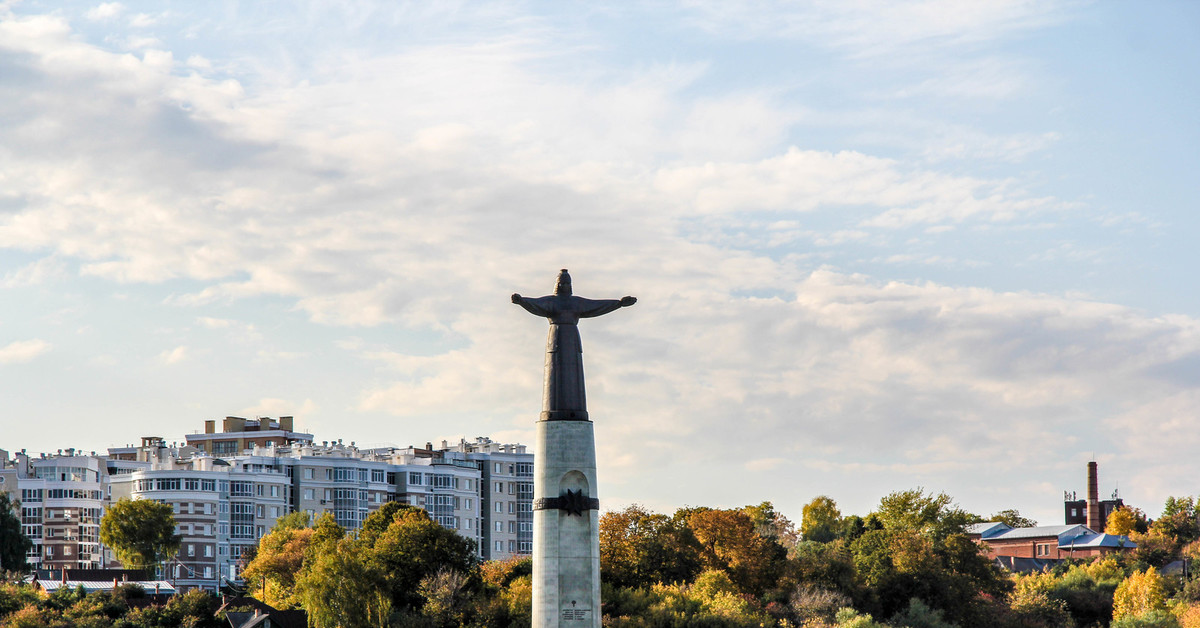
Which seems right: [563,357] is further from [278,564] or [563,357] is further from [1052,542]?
[1052,542]

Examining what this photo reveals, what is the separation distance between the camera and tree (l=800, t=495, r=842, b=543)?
104750 mm

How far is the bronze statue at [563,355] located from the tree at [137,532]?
56.1 m

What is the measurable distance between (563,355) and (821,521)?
254ft

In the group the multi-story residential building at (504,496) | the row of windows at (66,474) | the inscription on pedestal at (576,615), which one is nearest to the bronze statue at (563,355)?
the inscription on pedestal at (576,615)

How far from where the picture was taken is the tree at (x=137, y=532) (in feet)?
283

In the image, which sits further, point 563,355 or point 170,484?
point 170,484

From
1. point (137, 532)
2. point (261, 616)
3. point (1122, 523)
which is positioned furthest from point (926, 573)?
point (1122, 523)

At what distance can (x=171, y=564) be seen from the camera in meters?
96.2

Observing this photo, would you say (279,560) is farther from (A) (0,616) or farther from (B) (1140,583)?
(B) (1140,583)

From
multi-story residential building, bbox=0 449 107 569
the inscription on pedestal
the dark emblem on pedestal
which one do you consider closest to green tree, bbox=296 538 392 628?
the inscription on pedestal

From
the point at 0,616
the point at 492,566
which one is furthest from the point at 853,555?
the point at 0,616

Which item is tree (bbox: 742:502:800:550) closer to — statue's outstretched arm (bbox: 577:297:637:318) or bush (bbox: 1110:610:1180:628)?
bush (bbox: 1110:610:1180:628)

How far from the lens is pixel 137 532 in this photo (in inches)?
3420

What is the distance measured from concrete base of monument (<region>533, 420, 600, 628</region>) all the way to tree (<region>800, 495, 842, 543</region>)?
6553 cm
